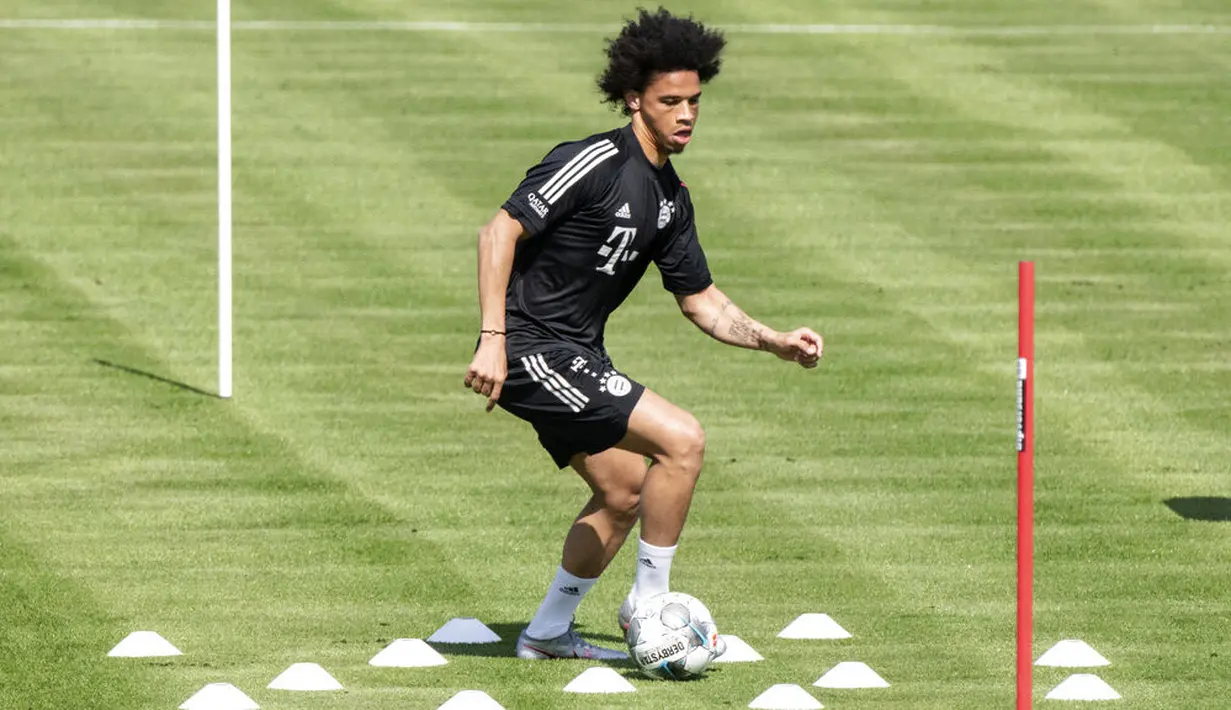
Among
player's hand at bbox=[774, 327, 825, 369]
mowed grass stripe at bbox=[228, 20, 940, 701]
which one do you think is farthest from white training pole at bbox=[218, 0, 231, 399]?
player's hand at bbox=[774, 327, 825, 369]

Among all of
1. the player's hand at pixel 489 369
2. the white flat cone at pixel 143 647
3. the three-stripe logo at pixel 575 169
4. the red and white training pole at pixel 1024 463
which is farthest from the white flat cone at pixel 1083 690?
the white flat cone at pixel 143 647

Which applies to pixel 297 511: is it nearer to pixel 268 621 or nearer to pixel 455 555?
pixel 455 555

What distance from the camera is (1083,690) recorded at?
9523mm

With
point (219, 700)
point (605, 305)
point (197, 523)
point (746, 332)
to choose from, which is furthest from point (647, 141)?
point (197, 523)

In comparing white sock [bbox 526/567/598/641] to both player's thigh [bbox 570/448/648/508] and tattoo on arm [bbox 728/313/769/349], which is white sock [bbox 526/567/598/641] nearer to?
player's thigh [bbox 570/448/648/508]

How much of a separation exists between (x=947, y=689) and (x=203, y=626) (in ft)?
10.1

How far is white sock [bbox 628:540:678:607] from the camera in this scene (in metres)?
10.0

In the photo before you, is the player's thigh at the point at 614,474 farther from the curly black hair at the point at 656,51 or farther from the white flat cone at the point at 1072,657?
the white flat cone at the point at 1072,657

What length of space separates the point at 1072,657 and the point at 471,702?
7.91ft

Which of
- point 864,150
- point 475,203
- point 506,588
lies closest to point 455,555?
point 506,588

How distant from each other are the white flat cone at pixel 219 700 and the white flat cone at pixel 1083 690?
2823 millimetres

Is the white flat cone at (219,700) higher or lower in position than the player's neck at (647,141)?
lower

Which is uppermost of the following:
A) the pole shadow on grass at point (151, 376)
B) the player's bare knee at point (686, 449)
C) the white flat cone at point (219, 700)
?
the player's bare knee at point (686, 449)

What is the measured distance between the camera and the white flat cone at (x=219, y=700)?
9.25 m
